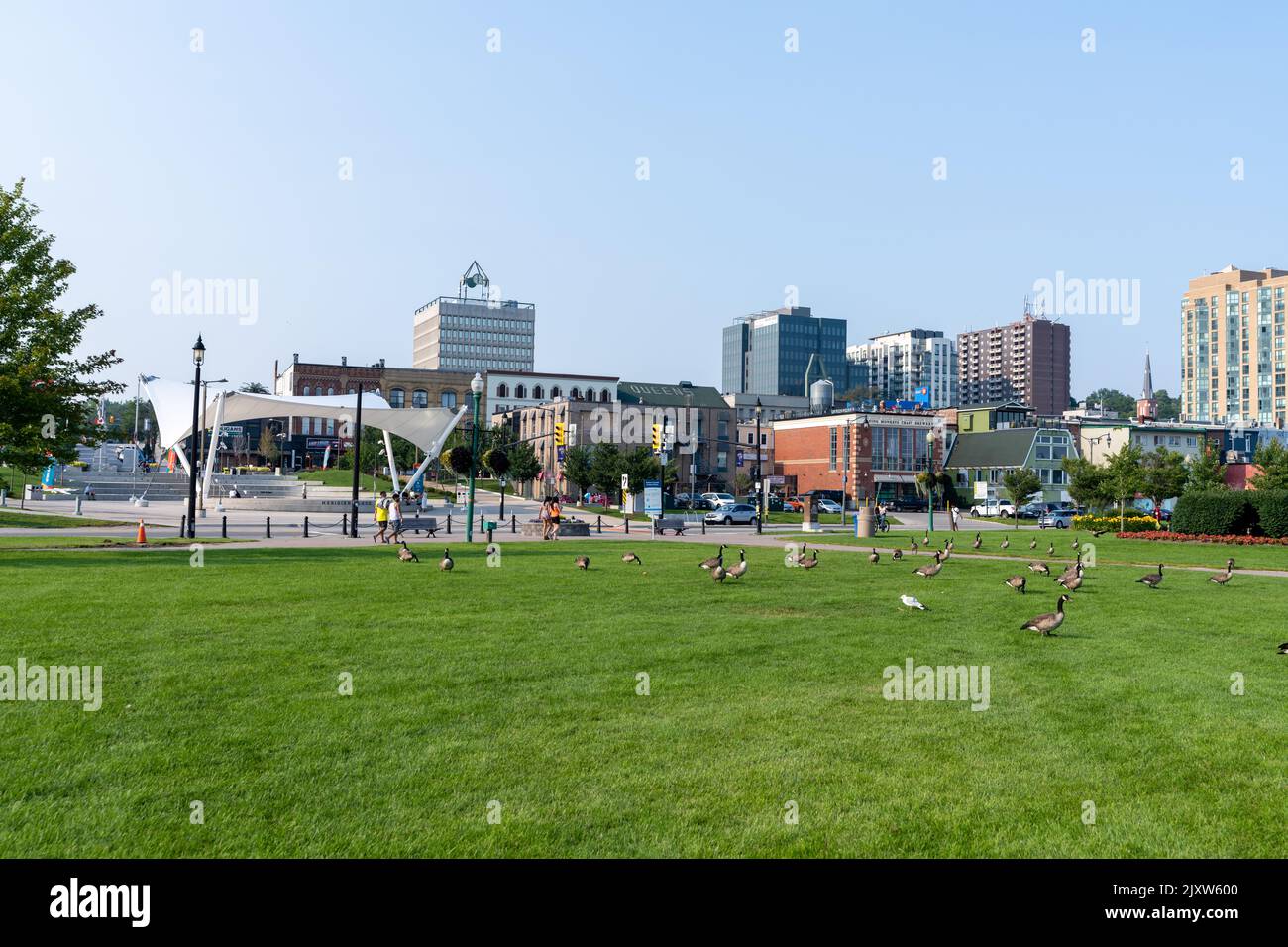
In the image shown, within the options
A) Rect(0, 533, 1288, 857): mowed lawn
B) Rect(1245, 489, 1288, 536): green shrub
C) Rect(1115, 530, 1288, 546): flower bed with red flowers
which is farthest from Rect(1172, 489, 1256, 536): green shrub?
Rect(0, 533, 1288, 857): mowed lawn

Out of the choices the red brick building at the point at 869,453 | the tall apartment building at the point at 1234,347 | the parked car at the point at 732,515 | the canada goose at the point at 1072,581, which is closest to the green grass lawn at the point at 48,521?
the parked car at the point at 732,515

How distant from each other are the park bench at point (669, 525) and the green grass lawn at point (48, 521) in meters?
23.0

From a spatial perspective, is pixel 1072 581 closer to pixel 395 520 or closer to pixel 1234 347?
pixel 395 520

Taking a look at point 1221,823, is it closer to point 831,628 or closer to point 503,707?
point 503,707

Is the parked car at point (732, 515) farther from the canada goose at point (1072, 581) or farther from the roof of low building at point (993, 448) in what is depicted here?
the roof of low building at point (993, 448)

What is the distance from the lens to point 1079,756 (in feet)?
24.0

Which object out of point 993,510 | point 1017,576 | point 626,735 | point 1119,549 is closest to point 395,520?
point 1017,576

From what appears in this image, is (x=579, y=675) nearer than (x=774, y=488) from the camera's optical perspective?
Yes

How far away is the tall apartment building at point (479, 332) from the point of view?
582 feet

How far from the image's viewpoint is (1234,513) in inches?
1569

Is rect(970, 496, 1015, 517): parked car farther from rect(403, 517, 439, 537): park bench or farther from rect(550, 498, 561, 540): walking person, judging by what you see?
rect(403, 517, 439, 537): park bench

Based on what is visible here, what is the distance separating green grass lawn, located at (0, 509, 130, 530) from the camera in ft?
132

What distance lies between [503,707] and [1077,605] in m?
11.8
